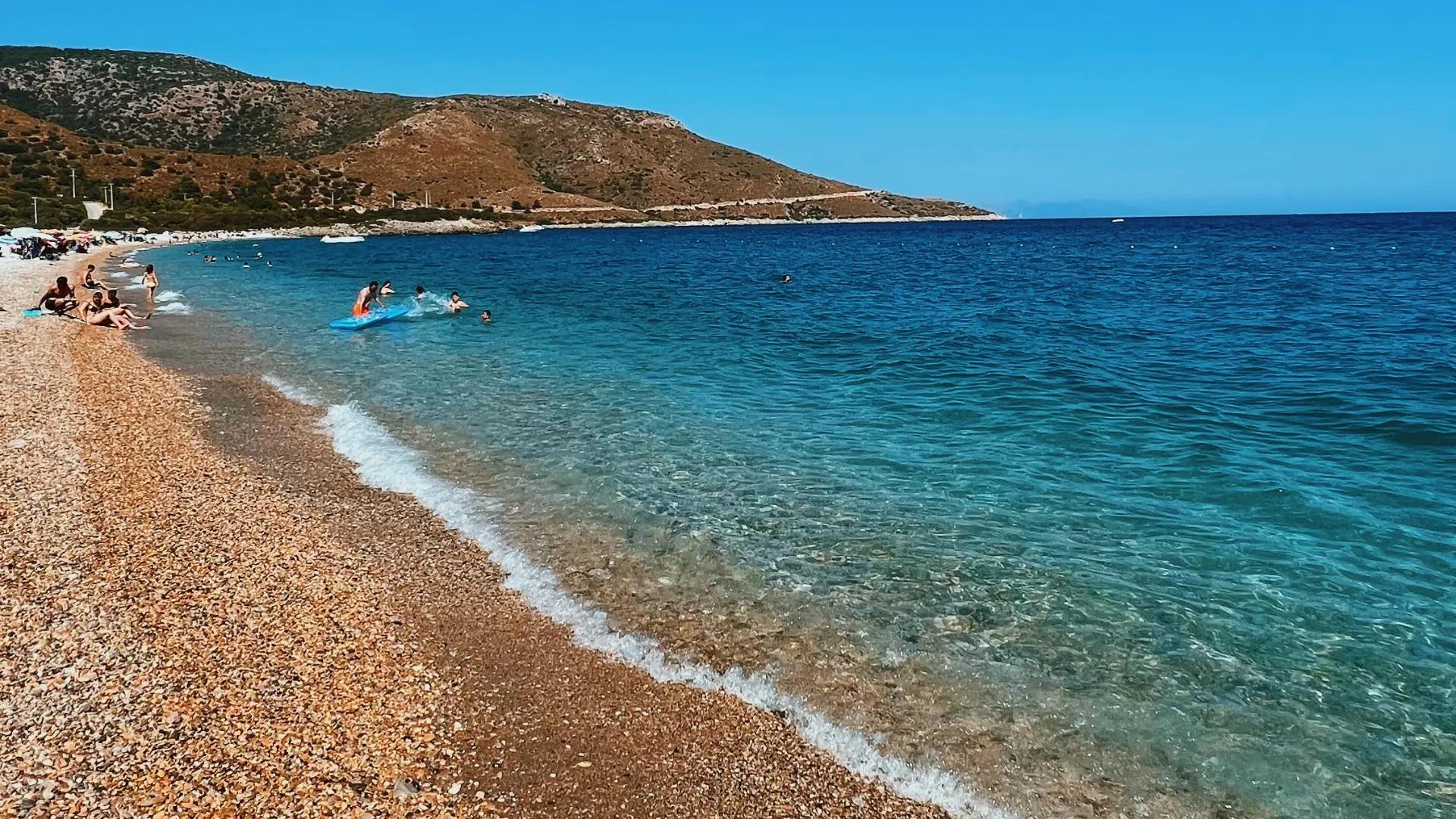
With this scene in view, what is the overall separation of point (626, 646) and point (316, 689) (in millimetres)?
2369

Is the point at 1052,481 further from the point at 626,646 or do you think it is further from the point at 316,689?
the point at 316,689

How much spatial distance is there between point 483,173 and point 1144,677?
155 meters

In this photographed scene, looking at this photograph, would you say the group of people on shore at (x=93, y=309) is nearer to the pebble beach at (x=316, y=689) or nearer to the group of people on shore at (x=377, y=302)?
the group of people on shore at (x=377, y=302)

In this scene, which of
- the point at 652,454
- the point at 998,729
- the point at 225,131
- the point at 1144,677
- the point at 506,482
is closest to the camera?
the point at 998,729

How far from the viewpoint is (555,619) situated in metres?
7.54

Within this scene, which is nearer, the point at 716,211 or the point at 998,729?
the point at 998,729

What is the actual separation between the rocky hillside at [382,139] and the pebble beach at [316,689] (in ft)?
388

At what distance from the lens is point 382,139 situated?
144m

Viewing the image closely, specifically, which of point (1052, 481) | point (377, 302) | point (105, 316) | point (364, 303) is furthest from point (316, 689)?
point (377, 302)

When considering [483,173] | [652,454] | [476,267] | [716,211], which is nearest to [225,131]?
[483,173]

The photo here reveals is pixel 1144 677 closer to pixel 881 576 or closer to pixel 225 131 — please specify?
pixel 881 576

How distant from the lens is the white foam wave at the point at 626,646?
17.9ft

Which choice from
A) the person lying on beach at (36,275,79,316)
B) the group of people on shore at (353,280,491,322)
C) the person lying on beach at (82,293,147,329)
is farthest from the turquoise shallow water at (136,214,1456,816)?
the person lying on beach at (36,275,79,316)

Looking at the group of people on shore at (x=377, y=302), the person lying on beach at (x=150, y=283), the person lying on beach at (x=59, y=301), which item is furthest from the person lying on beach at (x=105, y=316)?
the person lying on beach at (x=150, y=283)
